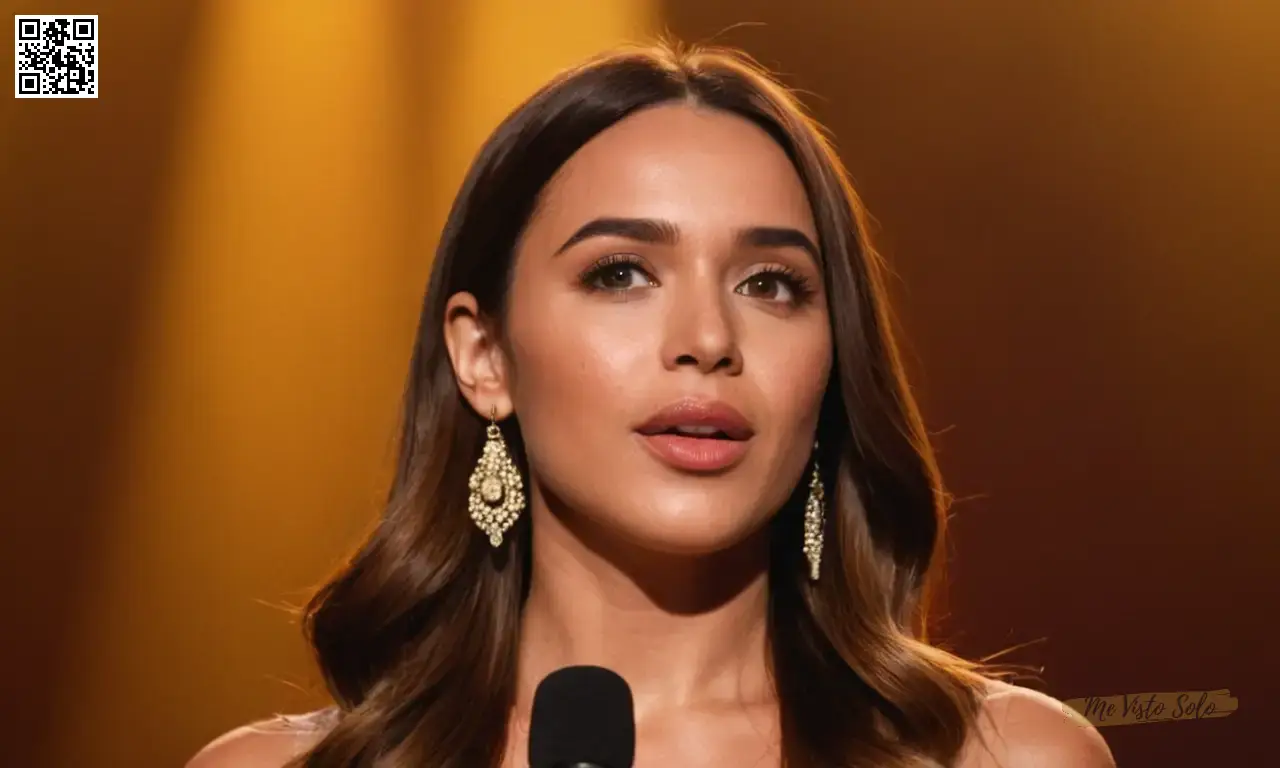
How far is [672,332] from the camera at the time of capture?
1.56 metres

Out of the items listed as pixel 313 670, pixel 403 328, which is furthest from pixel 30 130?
pixel 313 670

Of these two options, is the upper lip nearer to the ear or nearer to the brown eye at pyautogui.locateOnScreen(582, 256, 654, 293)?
the brown eye at pyautogui.locateOnScreen(582, 256, 654, 293)

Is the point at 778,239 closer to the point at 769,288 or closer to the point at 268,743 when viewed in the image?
the point at 769,288

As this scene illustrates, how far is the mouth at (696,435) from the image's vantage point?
1.54 m

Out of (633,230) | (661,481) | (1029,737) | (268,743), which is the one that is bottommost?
(268,743)

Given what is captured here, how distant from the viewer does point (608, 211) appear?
1647 mm

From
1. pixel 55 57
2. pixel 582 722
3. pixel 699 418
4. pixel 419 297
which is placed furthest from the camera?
pixel 419 297

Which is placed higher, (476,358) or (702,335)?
(702,335)

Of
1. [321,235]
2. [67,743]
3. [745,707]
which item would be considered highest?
[321,235]

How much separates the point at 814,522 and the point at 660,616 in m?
0.23

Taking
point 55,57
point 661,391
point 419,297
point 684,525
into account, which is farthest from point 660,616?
point 55,57

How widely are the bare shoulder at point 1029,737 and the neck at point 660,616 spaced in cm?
26

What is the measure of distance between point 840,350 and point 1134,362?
106 cm

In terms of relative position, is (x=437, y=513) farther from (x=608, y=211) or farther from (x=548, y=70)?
(x=548, y=70)
